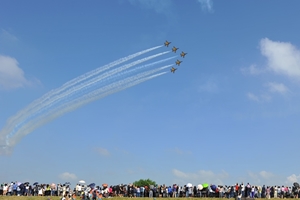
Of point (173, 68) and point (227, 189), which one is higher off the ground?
point (173, 68)

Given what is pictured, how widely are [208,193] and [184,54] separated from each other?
26.0 metres

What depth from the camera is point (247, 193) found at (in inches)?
1874

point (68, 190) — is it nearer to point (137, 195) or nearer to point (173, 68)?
point (137, 195)

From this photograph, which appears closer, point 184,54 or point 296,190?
point 296,190

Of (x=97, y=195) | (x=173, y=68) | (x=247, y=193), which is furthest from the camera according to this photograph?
(x=173, y=68)

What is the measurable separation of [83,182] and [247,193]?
1936 centimetres

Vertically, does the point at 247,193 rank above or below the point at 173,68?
below

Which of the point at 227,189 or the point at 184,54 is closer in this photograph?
the point at 227,189

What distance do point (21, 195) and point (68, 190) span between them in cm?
583

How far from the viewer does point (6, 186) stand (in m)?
48.8

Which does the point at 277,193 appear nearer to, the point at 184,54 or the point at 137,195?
the point at 137,195

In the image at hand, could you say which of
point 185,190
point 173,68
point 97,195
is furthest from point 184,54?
point 97,195

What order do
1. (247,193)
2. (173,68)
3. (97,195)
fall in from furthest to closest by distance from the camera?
(173,68), (247,193), (97,195)

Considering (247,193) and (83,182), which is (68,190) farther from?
(247,193)
